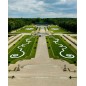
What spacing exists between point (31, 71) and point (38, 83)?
235 centimetres

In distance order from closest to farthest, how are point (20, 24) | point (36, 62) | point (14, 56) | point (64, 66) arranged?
point (64, 66), point (36, 62), point (14, 56), point (20, 24)

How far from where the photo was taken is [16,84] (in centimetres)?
1233

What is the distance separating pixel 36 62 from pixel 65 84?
206 inches

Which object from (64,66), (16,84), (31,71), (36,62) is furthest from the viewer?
(36,62)

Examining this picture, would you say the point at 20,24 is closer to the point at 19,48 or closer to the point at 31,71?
the point at 19,48
